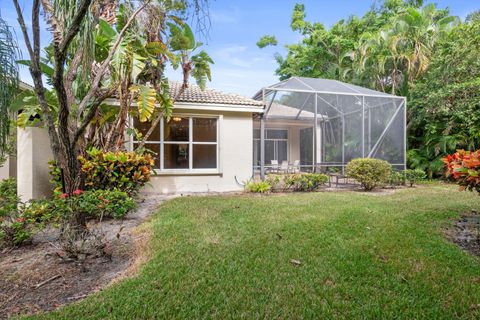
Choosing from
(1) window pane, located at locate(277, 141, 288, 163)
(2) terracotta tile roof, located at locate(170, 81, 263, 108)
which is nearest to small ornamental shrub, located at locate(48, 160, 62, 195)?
(2) terracotta tile roof, located at locate(170, 81, 263, 108)

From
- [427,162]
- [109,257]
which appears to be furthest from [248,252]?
[427,162]

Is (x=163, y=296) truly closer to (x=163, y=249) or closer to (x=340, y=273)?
(x=163, y=249)

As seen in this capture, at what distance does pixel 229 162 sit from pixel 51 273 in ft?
25.5

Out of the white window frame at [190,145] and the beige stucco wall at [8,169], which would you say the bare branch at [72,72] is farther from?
the beige stucco wall at [8,169]

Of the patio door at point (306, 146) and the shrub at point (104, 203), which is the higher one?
the patio door at point (306, 146)

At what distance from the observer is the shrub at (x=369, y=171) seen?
10680 mm

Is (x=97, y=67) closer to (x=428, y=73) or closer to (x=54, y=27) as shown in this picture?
(x=54, y=27)

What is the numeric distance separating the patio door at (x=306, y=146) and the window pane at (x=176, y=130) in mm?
8086

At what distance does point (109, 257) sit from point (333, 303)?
3.24m

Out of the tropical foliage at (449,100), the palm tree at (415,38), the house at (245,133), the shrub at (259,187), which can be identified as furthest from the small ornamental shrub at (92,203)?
the palm tree at (415,38)

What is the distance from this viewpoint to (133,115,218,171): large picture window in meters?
10.5

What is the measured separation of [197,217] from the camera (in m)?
6.39

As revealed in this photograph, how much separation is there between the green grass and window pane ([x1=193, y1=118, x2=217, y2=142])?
16.3ft

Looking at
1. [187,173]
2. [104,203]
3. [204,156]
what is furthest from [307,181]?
[104,203]
